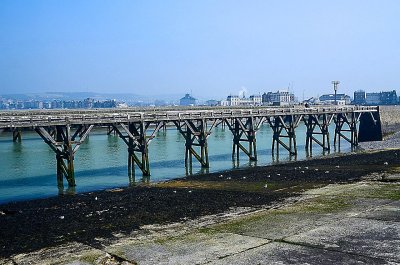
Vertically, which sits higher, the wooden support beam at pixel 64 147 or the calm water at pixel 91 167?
the wooden support beam at pixel 64 147

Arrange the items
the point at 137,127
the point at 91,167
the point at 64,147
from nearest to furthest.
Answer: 1. the point at 64,147
2. the point at 137,127
3. the point at 91,167

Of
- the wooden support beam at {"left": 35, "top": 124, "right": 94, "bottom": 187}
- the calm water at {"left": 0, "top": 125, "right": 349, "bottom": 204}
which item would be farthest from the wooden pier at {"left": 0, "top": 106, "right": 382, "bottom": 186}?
the calm water at {"left": 0, "top": 125, "right": 349, "bottom": 204}

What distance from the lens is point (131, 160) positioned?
101 feet

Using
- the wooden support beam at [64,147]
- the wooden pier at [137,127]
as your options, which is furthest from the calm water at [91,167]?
the wooden pier at [137,127]

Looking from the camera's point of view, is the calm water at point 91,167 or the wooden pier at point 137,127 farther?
the calm water at point 91,167

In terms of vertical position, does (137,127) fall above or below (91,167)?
above

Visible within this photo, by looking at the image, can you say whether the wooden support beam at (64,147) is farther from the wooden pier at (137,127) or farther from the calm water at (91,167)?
the calm water at (91,167)

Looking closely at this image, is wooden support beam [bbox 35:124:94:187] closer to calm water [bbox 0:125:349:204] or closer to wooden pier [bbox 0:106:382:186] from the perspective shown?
wooden pier [bbox 0:106:382:186]

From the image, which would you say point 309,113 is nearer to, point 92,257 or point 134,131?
point 134,131

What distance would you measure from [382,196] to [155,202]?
8.41m

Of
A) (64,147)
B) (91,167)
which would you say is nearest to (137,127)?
(91,167)

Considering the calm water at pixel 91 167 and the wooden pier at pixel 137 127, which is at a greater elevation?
the wooden pier at pixel 137 127

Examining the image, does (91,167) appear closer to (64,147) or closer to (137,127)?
(137,127)

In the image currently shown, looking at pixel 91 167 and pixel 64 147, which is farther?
pixel 91 167
